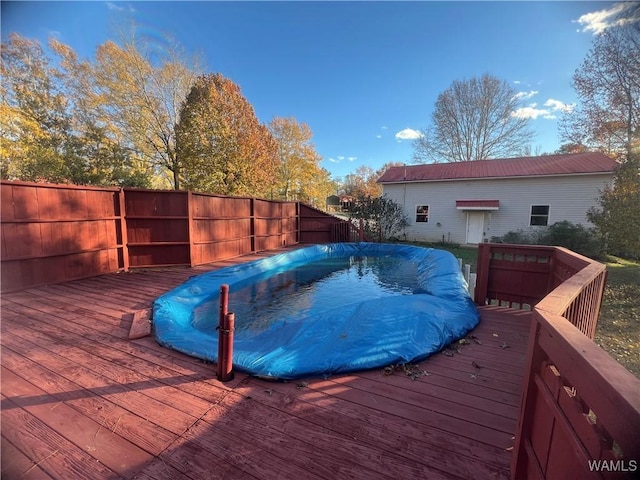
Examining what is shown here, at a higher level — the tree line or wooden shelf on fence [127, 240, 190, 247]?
the tree line

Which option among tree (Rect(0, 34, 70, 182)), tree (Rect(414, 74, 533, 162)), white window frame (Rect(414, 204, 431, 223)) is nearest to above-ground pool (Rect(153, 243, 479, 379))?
white window frame (Rect(414, 204, 431, 223))

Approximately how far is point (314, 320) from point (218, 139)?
12.8m

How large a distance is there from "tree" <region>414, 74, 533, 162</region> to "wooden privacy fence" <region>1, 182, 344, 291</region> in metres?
17.7

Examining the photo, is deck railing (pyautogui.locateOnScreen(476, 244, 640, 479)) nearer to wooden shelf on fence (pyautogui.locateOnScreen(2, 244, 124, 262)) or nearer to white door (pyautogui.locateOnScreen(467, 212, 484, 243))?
wooden shelf on fence (pyautogui.locateOnScreen(2, 244, 124, 262))

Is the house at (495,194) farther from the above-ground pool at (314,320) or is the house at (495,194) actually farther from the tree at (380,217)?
the above-ground pool at (314,320)

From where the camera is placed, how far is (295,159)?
23.7 metres

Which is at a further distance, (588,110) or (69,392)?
(588,110)

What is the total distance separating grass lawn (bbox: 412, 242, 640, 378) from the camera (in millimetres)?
3648

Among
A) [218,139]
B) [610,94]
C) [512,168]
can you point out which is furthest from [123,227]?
[512,168]

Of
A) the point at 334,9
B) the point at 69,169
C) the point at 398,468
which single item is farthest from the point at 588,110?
the point at 69,169

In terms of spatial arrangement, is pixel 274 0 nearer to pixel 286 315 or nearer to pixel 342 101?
pixel 286 315

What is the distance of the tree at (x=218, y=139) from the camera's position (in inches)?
509

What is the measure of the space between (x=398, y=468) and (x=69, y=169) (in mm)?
15890

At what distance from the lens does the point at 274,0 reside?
635cm
